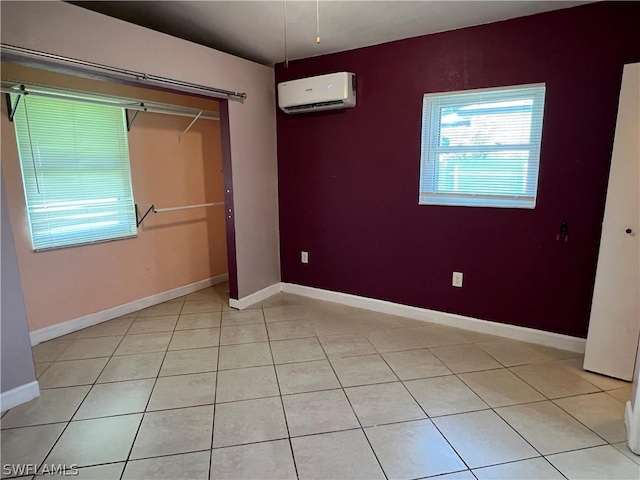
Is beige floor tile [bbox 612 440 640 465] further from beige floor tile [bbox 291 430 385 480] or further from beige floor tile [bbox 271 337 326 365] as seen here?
beige floor tile [bbox 271 337 326 365]

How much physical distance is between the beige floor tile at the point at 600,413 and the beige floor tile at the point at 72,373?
2.89 meters

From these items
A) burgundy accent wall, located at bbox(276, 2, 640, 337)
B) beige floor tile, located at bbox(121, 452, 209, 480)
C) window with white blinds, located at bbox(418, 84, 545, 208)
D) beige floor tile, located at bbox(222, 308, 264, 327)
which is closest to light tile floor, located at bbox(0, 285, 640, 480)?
beige floor tile, located at bbox(121, 452, 209, 480)

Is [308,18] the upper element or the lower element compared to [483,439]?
upper

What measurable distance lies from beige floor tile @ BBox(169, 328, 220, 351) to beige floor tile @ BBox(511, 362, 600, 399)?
7.24ft

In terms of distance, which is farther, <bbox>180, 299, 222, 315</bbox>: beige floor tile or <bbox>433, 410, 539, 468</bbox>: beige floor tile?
<bbox>180, 299, 222, 315</bbox>: beige floor tile

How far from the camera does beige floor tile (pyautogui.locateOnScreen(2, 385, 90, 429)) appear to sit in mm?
1942

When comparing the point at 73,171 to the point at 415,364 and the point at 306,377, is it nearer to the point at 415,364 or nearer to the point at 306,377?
the point at 306,377

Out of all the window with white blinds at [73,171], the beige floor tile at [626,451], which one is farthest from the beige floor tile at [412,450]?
the window with white blinds at [73,171]

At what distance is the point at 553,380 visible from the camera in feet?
7.51

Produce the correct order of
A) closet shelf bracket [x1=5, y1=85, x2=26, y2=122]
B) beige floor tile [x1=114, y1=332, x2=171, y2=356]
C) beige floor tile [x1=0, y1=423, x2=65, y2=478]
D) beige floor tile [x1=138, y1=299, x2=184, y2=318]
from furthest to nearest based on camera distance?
beige floor tile [x1=138, y1=299, x2=184, y2=318], beige floor tile [x1=114, y1=332, x2=171, y2=356], closet shelf bracket [x1=5, y1=85, x2=26, y2=122], beige floor tile [x1=0, y1=423, x2=65, y2=478]

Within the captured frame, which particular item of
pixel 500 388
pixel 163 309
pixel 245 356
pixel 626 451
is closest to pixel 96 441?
pixel 245 356

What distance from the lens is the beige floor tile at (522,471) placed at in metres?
1.58

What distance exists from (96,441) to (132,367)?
2.35 ft

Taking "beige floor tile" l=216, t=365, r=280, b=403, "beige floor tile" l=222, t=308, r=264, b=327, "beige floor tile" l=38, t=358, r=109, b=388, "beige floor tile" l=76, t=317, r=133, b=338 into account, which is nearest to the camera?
"beige floor tile" l=216, t=365, r=280, b=403
